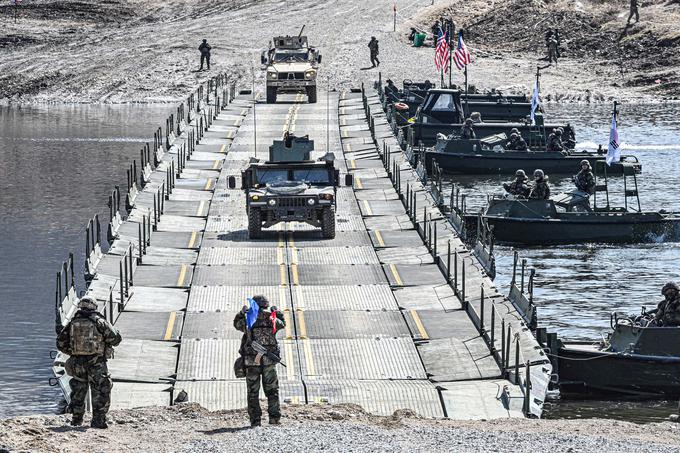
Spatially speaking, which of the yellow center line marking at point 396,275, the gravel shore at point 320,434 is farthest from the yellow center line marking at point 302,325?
the gravel shore at point 320,434

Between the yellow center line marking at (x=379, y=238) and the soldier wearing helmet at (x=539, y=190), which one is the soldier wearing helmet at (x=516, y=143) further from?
the yellow center line marking at (x=379, y=238)

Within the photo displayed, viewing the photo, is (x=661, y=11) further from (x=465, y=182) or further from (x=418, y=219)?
(x=418, y=219)

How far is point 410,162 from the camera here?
5497cm

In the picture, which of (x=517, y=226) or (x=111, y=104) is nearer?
(x=517, y=226)

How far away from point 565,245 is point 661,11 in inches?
2062

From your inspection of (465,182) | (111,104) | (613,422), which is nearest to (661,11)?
(111,104)

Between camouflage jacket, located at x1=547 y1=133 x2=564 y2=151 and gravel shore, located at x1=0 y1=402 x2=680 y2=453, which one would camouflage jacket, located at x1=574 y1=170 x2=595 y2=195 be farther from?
gravel shore, located at x1=0 y1=402 x2=680 y2=453

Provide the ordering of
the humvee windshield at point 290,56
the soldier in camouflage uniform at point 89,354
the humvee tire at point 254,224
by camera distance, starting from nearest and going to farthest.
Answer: the soldier in camouflage uniform at point 89,354
the humvee tire at point 254,224
the humvee windshield at point 290,56

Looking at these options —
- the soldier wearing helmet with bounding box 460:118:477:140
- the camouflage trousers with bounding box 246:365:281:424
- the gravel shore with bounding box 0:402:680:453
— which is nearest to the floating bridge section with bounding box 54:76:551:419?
the gravel shore with bounding box 0:402:680:453

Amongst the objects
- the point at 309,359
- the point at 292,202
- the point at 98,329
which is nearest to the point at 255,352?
the point at 98,329

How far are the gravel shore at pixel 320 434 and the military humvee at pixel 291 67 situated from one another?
157 feet

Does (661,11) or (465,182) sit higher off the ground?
(661,11)

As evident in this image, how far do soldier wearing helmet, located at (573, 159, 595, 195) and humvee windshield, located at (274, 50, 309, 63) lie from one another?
27.8 metres

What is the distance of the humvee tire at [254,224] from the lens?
39406 mm
